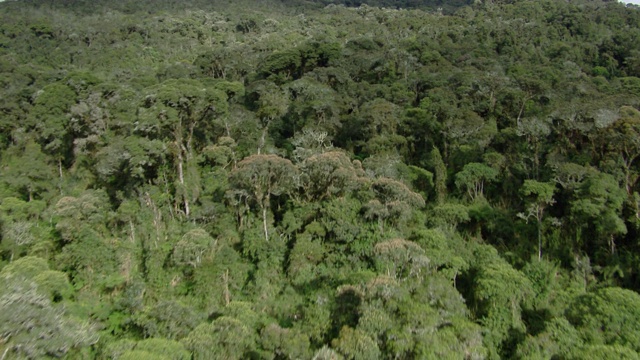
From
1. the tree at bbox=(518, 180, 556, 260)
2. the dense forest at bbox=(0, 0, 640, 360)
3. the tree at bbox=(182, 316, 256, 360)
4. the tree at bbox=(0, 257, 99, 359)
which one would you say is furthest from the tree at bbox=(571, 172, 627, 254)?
the tree at bbox=(0, 257, 99, 359)

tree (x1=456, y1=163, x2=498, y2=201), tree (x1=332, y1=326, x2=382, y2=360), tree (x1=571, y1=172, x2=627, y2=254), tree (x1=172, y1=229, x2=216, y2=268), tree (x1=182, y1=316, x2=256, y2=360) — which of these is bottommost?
tree (x1=172, y1=229, x2=216, y2=268)

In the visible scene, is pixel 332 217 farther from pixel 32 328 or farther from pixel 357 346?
pixel 32 328

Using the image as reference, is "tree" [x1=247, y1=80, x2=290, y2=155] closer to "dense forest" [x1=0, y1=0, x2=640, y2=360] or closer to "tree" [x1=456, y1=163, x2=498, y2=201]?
"dense forest" [x1=0, y1=0, x2=640, y2=360]

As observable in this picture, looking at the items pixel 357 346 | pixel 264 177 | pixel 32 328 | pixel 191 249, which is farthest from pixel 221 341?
pixel 264 177

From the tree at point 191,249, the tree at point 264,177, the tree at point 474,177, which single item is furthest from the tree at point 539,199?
the tree at point 191,249

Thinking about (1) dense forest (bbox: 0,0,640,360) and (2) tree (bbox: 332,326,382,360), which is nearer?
(2) tree (bbox: 332,326,382,360)

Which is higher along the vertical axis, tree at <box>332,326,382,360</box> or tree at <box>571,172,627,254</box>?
tree at <box>571,172,627,254</box>

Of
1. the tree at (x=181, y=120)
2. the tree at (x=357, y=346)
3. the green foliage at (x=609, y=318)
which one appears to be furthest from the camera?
the tree at (x=181, y=120)

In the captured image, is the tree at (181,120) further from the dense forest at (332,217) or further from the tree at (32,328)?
the tree at (32,328)
